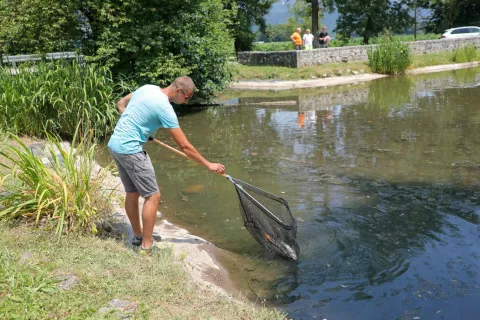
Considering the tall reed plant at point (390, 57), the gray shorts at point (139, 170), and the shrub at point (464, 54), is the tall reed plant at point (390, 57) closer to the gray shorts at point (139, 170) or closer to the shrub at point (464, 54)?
the shrub at point (464, 54)

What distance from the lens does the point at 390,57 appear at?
23234 mm

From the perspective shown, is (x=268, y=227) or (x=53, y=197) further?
(x=268, y=227)

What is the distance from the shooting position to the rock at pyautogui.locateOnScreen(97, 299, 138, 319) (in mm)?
3654

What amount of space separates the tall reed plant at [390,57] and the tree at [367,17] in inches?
547

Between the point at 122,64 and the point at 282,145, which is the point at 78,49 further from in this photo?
the point at 282,145

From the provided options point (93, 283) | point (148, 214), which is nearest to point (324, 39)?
point (148, 214)

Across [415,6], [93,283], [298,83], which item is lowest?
[93,283]

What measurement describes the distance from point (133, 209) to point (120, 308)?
1.58 meters

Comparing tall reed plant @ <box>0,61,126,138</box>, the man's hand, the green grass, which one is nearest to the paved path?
tall reed plant @ <box>0,61,126,138</box>

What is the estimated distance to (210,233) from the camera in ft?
20.9

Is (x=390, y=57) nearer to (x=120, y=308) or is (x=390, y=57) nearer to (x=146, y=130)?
(x=146, y=130)

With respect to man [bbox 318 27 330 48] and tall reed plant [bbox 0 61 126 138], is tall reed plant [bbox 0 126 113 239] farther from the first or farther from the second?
man [bbox 318 27 330 48]

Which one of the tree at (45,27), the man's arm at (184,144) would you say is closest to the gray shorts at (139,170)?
the man's arm at (184,144)

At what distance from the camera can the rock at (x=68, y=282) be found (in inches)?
156
